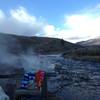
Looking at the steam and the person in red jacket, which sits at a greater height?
the steam

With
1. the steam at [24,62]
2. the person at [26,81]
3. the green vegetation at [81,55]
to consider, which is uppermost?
the green vegetation at [81,55]

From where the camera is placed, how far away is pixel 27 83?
13758mm

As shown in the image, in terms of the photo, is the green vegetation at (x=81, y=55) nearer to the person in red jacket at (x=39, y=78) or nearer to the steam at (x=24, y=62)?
the steam at (x=24, y=62)

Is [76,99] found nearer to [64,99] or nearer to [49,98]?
[64,99]

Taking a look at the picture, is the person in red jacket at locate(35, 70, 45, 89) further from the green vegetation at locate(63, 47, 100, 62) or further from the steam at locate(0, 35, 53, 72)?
the green vegetation at locate(63, 47, 100, 62)

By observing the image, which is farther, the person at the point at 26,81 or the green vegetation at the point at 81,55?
the green vegetation at the point at 81,55

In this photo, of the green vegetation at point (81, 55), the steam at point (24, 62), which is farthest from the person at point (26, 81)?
the green vegetation at point (81, 55)

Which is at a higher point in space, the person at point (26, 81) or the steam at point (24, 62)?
the steam at point (24, 62)

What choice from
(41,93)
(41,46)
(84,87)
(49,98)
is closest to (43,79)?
(41,93)

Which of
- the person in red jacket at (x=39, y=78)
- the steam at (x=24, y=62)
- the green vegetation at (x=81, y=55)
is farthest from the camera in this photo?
the green vegetation at (x=81, y=55)

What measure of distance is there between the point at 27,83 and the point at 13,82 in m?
2.71

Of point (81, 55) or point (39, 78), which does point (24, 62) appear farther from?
point (81, 55)

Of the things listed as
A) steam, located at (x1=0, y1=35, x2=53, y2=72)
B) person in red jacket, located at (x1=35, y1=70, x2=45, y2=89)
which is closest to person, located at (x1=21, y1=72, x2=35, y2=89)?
person in red jacket, located at (x1=35, y1=70, x2=45, y2=89)

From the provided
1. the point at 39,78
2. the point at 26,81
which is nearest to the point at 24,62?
the point at 26,81
